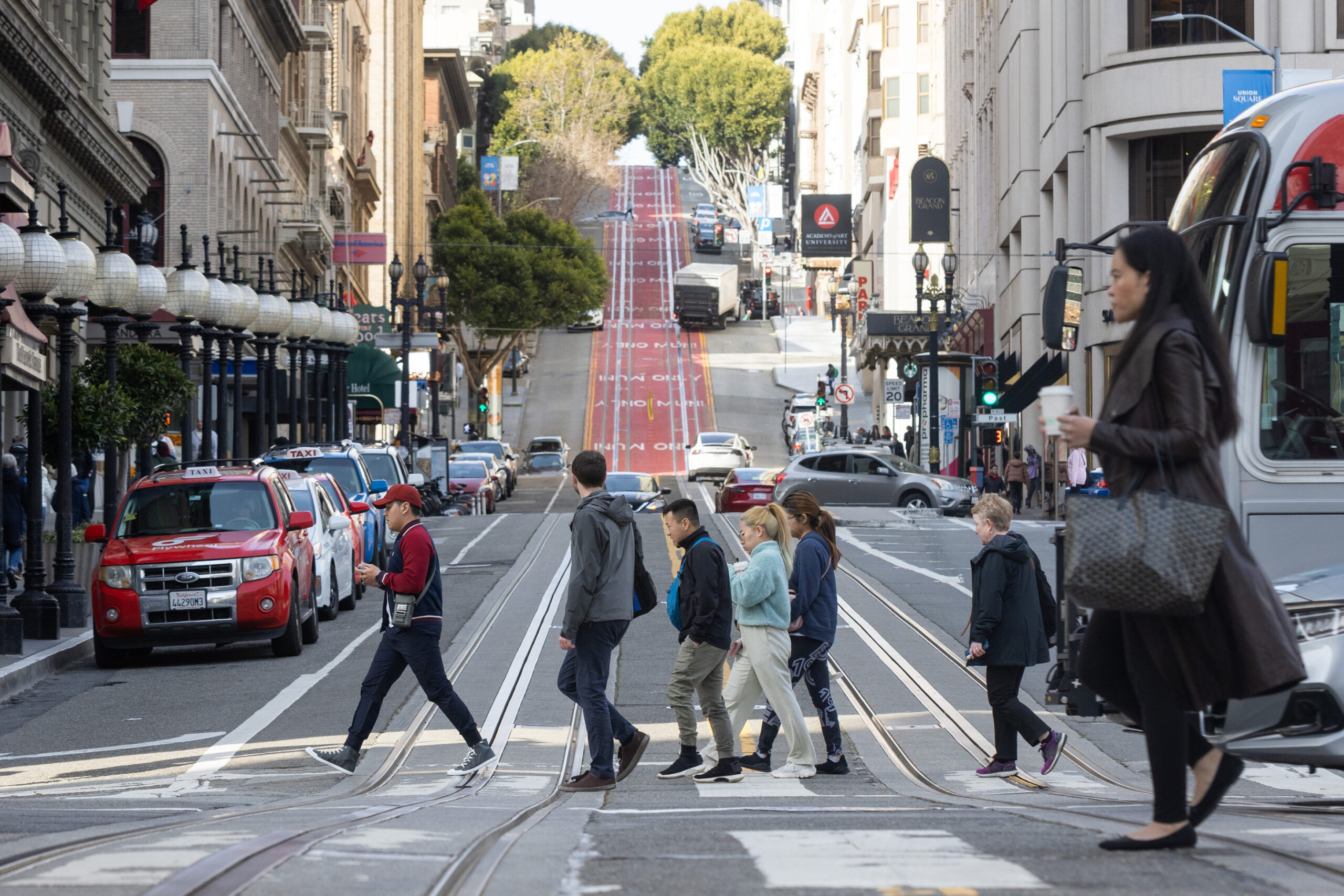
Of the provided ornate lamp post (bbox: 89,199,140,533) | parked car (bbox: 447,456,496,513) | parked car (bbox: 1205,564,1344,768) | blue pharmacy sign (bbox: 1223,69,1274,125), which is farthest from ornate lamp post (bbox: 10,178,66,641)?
parked car (bbox: 447,456,496,513)

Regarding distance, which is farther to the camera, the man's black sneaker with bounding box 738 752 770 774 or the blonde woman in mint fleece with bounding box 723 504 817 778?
the man's black sneaker with bounding box 738 752 770 774

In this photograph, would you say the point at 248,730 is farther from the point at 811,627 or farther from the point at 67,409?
the point at 67,409

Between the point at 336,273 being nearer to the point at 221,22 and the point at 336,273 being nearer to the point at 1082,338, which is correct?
the point at 221,22

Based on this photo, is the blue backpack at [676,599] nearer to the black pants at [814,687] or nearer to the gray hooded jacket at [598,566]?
the gray hooded jacket at [598,566]

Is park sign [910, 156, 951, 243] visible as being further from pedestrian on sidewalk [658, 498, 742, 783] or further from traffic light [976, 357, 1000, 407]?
pedestrian on sidewalk [658, 498, 742, 783]

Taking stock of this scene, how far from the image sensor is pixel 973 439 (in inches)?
2196

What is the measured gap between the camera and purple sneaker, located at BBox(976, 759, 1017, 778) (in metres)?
10.8

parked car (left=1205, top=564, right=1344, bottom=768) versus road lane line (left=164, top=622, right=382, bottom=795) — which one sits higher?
parked car (left=1205, top=564, right=1344, bottom=768)

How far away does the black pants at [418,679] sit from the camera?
11.1 meters

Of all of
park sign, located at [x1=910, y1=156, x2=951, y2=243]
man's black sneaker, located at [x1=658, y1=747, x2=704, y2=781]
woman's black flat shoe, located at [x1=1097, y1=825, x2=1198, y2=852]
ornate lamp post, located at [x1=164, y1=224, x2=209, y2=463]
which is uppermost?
park sign, located at [x1=910, y1=156, x2=951, y2=243]

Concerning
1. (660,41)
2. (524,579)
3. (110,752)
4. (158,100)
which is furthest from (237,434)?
(660,41)

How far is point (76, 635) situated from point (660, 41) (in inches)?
5928

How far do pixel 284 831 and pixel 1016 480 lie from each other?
119 feet

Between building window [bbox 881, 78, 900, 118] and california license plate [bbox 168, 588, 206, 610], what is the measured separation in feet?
243
